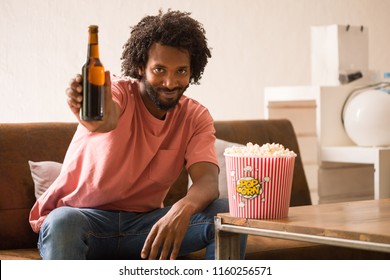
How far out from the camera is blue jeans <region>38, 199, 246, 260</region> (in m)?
2.00

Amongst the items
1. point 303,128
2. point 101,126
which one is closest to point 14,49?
point 303,128

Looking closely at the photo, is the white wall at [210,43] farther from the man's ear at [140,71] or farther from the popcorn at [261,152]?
the popcorn at [261,152]

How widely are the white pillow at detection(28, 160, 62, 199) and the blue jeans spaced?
0.36 m

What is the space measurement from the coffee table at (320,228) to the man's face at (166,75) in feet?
1.67

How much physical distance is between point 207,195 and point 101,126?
37cm

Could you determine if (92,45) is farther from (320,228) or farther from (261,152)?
(320,228)

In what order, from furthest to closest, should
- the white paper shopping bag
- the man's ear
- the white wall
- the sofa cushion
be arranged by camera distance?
the white paper shopping bag
the white wall
the sofa cushion
the man's ear

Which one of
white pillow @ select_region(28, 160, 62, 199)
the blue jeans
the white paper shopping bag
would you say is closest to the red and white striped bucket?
the blue jeans

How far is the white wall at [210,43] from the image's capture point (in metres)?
3.60

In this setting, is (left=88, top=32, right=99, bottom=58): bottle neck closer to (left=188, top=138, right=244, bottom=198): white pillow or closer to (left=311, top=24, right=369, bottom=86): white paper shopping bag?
(left=188, top=138, right=244, bottom=198): white pillow

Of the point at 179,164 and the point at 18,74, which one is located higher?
the point at 18,74

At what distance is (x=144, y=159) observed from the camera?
7.50 feet

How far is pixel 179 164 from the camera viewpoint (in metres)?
2.36

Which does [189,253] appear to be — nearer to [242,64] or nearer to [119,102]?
[119,102]
